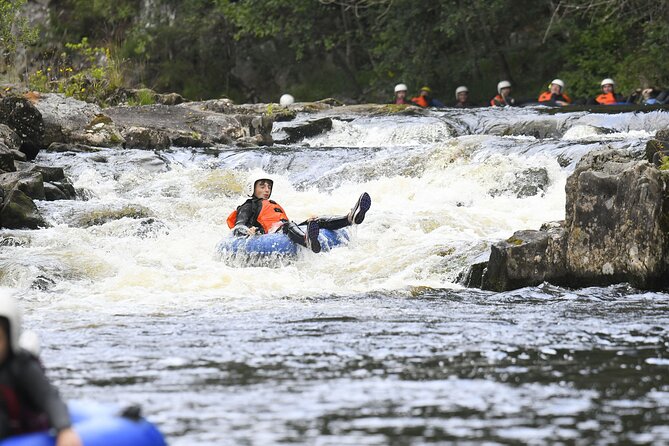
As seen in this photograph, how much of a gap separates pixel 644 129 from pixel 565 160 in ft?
11.4

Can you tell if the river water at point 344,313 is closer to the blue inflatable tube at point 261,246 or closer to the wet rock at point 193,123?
the blue inflatable tube at point 261,246

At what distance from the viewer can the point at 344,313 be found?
290 inches

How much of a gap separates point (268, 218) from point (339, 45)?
20163 millimetres

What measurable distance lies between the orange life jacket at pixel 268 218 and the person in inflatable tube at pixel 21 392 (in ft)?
23.0

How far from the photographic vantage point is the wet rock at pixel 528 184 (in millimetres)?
12789

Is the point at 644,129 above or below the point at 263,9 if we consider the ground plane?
below

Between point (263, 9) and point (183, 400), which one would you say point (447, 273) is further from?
point (263, 9)

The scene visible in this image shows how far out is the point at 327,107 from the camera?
72.3 feet

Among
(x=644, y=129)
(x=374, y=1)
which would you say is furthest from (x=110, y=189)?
(x=374, y=1)

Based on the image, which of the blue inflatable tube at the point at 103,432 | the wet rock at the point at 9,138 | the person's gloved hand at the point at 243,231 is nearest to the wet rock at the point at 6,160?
the wet rock at the point at 9,138

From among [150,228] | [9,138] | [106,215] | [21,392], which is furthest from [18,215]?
[21,392]

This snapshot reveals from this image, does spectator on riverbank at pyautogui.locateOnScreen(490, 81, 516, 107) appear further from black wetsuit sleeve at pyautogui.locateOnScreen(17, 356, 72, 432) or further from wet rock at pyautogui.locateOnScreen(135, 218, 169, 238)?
black wetsuit sleeve at pyautogui.locateOnScreen(17, 356, 72, 432)

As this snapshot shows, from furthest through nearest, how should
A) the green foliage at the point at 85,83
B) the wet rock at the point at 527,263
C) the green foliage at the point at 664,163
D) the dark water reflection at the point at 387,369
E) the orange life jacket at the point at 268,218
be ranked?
the green foliage at the point at 85,83 → the orange life jacket at the point at 268,218 → the green foliage at the point at 664,163 → the wet rock at the point at 527,263 → the dark water reflection at the point at 387,369

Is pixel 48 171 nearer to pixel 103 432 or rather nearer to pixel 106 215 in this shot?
pixel 106 215
